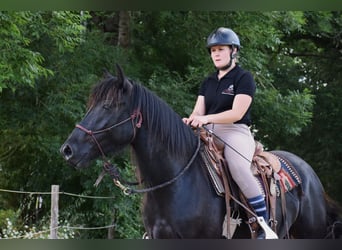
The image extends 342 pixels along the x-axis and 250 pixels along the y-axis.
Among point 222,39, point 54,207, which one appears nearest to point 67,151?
point 222,39

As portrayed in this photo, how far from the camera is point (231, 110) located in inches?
149

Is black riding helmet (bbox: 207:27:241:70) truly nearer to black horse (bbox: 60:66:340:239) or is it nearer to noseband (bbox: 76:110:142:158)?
black horse (bbox: 60:66:340:239)

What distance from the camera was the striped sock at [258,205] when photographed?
3783 mm

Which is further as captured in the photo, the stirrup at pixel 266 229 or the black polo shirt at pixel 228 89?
the black polo shirt at pixel 228 89

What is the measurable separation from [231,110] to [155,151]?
589mm

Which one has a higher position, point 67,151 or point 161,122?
point 161,122

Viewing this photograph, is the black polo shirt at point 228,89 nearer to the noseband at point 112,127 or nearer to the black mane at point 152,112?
the black mane at point 152,112

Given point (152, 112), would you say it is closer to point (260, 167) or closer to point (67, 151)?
point (67, 151)

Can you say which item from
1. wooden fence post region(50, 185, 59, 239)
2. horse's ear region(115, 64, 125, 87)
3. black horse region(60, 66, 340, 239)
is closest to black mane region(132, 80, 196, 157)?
black horse region(60, 66, 340, 239)

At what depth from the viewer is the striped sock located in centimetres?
378

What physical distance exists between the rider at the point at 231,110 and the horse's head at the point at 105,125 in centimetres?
47

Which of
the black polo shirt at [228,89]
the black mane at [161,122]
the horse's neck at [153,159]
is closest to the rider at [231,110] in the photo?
the black polo shirt at [228,89]
